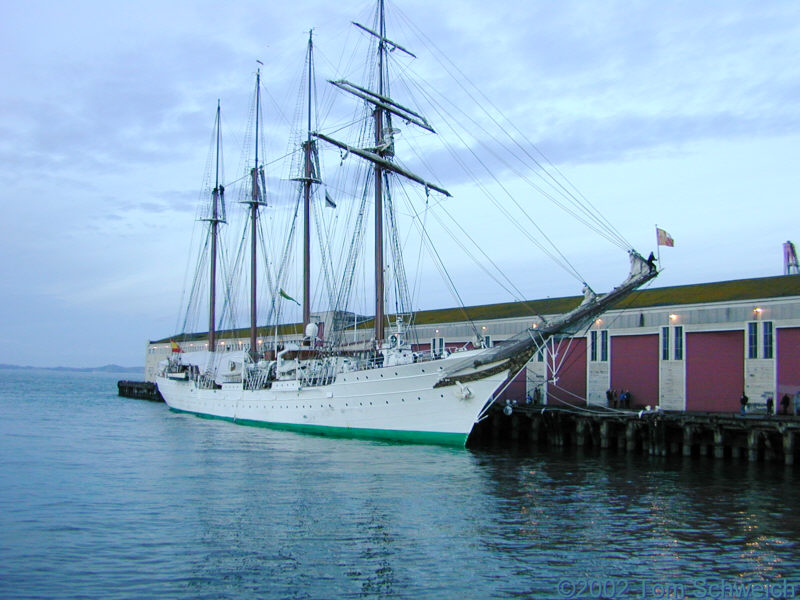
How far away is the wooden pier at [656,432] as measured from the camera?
26.4m

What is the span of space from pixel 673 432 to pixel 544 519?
573 inches

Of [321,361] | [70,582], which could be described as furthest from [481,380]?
[70,582]

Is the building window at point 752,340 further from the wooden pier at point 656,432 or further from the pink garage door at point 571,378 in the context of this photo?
the pink garage door at point 571,378

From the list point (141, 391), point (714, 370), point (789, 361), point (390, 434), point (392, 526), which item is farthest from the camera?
point (141, 391)

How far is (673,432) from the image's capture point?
2930 centimetres

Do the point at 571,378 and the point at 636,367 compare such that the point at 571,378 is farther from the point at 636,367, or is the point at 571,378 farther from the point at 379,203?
the point at 379,203

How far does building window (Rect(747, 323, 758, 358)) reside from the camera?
99.8 feet

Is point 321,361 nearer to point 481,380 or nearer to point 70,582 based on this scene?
point 481,380

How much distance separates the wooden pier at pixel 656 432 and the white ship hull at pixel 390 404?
2952mm

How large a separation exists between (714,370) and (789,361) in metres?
3.31

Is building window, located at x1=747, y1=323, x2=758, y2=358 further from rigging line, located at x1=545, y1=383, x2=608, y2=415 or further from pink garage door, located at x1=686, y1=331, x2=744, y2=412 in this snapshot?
rigging line, located at x1=545, y1=383, x2=608, y2=415

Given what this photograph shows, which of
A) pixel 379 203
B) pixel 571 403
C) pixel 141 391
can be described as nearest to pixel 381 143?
pixel 379 203

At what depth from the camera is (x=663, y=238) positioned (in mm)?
25297

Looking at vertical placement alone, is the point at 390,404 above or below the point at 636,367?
below
